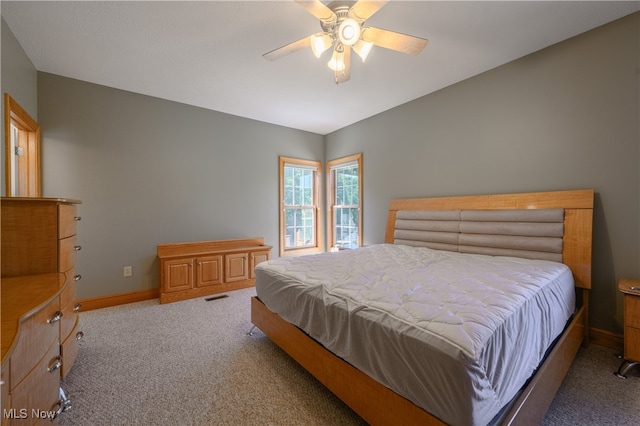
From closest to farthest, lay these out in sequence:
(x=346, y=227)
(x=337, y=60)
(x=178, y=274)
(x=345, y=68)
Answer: (x=337, y=60), (x=345, y=68), (x=178, y=274), (x=346, y=227)

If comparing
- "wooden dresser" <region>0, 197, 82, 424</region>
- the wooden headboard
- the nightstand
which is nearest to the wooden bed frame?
the wooden headboard

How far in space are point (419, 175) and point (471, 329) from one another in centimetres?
287

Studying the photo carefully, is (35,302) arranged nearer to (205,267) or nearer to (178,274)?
(178,274)

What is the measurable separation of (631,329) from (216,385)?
2.93 m

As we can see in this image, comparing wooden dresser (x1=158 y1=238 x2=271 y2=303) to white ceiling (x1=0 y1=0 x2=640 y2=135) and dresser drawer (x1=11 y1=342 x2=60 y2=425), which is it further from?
dresser drawer (x1=11 y1=342 x2=60 y2=425)

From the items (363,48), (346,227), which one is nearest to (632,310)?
(363,48)

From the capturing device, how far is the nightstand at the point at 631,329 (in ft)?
5.92

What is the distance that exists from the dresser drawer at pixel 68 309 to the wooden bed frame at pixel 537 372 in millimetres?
1293

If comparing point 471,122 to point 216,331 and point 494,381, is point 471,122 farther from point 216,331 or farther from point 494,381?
point 216,331

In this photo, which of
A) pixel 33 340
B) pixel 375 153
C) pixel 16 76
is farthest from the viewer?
pixel 375 153

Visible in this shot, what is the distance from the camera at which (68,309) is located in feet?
6.00

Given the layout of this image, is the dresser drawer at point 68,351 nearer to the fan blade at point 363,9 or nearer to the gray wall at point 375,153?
the gray wall at point 375,153

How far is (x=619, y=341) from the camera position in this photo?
2162 mm

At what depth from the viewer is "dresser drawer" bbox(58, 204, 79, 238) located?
160cm
